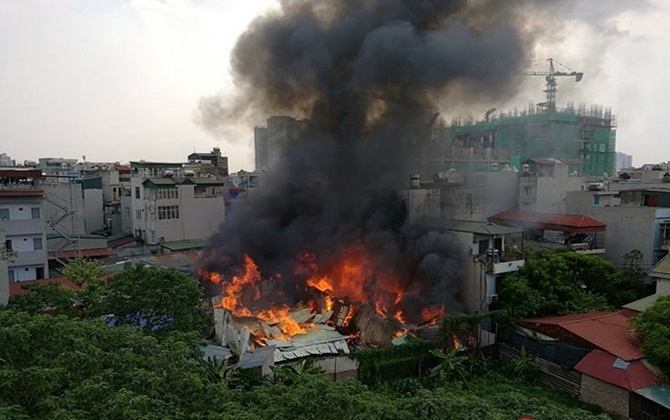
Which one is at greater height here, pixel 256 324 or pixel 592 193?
pixel 592 193

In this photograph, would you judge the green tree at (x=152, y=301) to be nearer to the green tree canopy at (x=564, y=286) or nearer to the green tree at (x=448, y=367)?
the green tree at (x=448, y=367)

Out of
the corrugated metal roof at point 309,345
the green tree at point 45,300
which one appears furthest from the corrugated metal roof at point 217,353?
the green tree at point 45,300

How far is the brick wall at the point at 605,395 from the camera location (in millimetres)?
14781

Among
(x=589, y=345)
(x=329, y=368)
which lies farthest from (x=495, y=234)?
(x=329, y=368)

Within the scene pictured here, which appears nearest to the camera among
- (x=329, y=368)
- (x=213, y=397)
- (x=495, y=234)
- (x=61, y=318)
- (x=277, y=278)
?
(x=213, y=397)

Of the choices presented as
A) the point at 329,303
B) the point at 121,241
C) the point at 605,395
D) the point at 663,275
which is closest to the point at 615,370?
the point at 605,395

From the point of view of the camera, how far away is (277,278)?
2589 centimetres

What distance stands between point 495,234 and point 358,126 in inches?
463

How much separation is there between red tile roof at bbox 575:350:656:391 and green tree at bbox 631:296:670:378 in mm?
449

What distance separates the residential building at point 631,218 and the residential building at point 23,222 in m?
29.4

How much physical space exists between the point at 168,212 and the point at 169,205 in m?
0.53

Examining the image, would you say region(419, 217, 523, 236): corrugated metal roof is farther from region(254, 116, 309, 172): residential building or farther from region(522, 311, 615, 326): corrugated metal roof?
region(254, 116, 309, 172): residential building

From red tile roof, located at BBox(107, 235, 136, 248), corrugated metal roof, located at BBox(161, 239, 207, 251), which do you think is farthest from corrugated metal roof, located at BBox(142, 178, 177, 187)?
red tile roof, located at BBox(107, 235, 136, 248)

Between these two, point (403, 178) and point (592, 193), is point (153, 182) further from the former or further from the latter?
point (592, 193)
